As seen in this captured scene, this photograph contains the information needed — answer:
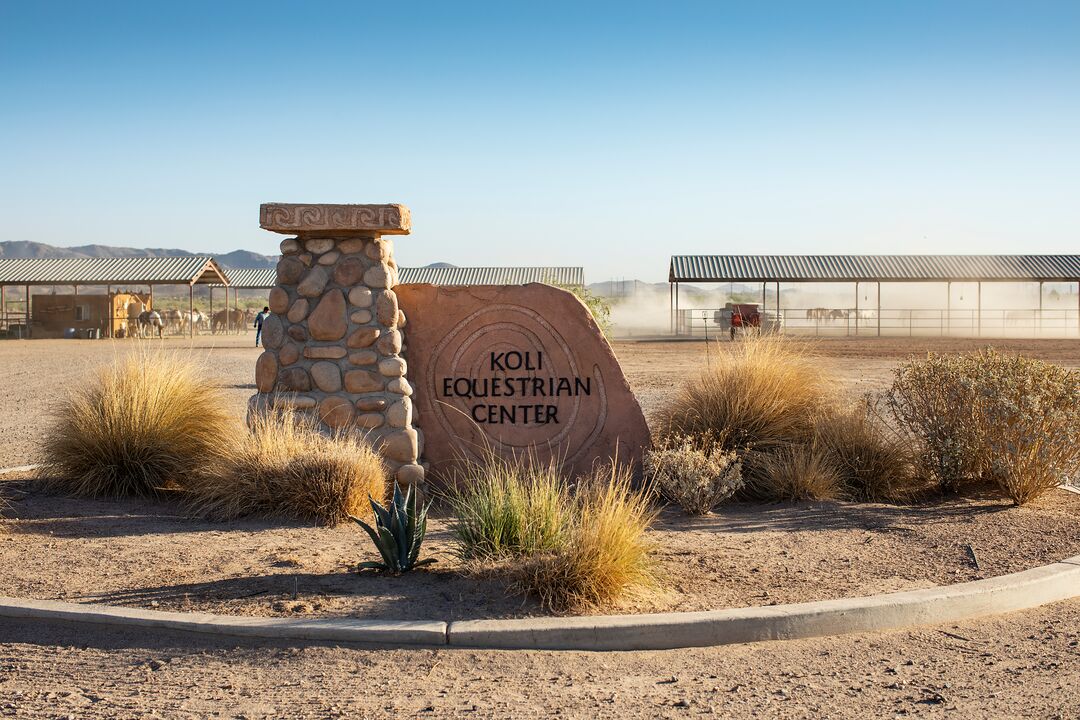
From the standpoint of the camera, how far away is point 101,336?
145ft

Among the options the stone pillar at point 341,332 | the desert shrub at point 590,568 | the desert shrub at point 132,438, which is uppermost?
the stone pillar at point 341,332

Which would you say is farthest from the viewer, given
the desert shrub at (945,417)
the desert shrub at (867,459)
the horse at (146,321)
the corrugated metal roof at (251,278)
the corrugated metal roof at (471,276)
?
the corrugated metal roof at (251,278)

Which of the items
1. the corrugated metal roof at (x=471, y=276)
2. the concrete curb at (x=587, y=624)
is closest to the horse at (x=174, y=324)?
the corrugated metal roof at (x=471, y=276)

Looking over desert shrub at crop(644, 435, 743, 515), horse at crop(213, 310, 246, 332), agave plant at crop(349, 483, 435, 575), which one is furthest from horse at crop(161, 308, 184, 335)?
agave plant at crop(349, 483, 435, 575)

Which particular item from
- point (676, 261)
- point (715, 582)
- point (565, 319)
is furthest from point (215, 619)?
point (676, 261)

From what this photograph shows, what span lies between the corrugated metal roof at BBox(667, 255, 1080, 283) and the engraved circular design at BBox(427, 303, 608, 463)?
3481 cm

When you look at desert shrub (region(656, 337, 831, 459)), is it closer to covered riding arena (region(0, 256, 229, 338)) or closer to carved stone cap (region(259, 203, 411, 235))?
carved stone cap (region(259, 203, 411, 235))

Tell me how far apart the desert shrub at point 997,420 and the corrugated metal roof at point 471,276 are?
4130cm

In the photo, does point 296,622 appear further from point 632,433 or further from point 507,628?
point 632,433

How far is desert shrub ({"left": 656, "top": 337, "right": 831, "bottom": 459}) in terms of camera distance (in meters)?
9.45

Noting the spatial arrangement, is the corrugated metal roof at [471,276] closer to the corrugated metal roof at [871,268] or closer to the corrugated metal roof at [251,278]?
the corrugated metal roof at [251,278]

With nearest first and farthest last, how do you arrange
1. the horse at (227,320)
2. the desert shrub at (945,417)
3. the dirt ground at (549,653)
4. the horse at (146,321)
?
the dirt ground at (549,653)
the desert shrub at (945,417)
the horse at (146,321)
the horse at (227,320)

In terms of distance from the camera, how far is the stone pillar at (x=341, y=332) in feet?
28.2

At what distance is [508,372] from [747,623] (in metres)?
4.34
